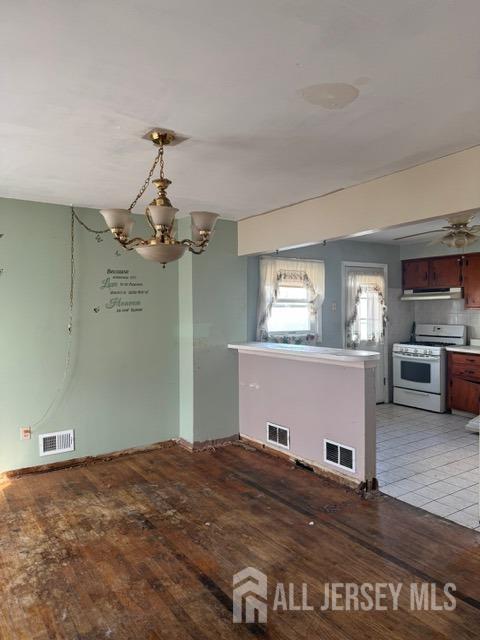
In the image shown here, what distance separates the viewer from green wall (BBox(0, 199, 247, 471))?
3895mm

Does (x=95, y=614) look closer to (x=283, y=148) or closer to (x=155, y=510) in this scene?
(x=155, y=510)

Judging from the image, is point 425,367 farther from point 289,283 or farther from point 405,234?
point 289,283

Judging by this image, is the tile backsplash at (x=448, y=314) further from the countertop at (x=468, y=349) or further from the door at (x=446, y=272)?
the door at (x=446, y=272)

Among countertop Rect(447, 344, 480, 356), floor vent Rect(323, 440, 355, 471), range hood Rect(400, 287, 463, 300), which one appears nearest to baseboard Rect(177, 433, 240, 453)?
floor vent Rect(323, 440, 355, 471)

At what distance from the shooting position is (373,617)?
2.15 metres

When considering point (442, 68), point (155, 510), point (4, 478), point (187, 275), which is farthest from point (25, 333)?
point (442, 68)

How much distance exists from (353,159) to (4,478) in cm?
379

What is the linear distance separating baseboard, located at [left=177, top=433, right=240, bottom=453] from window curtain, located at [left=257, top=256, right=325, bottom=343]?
1.15 m

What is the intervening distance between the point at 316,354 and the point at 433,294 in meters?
3.32

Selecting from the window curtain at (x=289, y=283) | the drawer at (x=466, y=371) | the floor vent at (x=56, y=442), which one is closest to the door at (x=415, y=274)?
the drawer at (x=466, y=371)

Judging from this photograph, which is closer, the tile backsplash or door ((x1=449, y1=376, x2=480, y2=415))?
door ((x1=449, y1=376, x2=480, y2=415))

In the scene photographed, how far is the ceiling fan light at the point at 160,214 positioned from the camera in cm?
225

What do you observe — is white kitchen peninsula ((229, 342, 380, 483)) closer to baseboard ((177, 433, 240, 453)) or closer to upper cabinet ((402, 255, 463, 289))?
baseboard ((177, 433, 240, 453))

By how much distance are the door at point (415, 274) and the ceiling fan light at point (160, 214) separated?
5.18 metres
